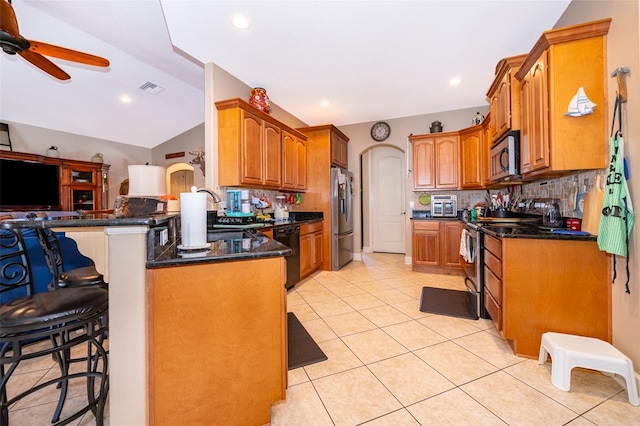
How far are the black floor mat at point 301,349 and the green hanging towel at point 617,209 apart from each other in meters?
1.98

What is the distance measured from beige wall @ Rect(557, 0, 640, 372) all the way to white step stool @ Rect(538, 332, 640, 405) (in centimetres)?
11

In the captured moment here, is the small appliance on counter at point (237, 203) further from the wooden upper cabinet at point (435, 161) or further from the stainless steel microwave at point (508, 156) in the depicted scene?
the wooden upper cabinet at point (435, 161)

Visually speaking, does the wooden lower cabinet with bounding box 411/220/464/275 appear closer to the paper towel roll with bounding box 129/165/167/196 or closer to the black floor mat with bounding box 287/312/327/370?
the black floor mat with bounding box 287/312/327/370

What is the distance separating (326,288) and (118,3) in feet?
12.4

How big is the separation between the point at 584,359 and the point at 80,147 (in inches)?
325

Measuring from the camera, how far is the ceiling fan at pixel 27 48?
1.69m

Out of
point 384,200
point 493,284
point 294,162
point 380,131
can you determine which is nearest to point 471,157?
point 380,131

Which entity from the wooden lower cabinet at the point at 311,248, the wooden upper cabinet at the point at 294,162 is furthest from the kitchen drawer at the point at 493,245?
the wooden upper cabinet at the point at 294,162

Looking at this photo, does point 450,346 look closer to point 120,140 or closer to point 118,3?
point 118,3

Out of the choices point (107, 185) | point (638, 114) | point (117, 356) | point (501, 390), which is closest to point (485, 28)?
point (638, 114)

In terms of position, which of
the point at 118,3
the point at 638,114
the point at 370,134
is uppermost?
the point at 118,3

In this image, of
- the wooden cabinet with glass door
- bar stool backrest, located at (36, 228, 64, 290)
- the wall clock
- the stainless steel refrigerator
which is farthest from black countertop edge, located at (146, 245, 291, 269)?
the wooden cabinet with glass door

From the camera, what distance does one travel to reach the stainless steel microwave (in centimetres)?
236

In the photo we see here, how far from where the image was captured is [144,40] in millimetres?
3145
